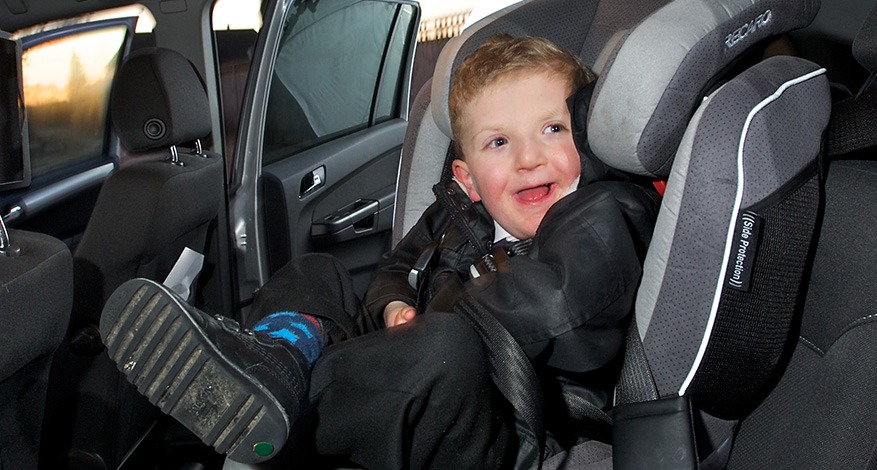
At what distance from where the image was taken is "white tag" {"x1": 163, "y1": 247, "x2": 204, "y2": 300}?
2.03m

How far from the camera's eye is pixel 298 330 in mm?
1382

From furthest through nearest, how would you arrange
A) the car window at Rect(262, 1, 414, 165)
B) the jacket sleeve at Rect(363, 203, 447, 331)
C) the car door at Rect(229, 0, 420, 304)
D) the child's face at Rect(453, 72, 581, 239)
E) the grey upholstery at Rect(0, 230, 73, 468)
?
1. the car window at Rect(262, 1, 414, 165)
2. the car door at Rect(229, 0, 420, 304)
3. the jacket sleeve at Rect(363, 203, 447, 331)
4. the child's face at Rect(453, 72, 581, 239)
5. the grey upholstery at Rect(0, 230, 73, 468)

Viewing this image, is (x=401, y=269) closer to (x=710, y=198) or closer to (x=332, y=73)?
(x=710, y=198)

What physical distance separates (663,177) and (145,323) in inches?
31.8

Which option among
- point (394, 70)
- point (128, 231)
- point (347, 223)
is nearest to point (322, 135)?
point (347, 223)

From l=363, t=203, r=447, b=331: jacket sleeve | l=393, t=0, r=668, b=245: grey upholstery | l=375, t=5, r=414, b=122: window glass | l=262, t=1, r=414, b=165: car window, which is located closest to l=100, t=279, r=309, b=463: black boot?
l=363, t=203, r=447, b=331: jacket sleeve

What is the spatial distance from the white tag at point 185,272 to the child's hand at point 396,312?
0.61 m

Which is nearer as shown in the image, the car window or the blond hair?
the blond hair

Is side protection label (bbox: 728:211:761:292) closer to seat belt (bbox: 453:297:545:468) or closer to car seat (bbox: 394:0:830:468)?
car seat (bbox: 394:0:830:468)

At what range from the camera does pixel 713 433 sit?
1.33m

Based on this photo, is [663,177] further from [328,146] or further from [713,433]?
[328,146]

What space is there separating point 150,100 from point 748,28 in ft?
4.29

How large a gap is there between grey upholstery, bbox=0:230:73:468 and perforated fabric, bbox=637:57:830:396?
928 mm

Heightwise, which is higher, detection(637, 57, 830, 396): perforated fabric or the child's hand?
detection(637, 57, 830, 396): perforated fabric
